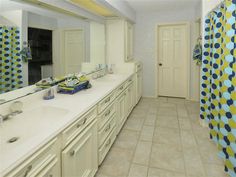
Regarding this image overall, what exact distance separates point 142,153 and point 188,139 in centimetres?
85

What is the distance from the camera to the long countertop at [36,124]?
915 mm

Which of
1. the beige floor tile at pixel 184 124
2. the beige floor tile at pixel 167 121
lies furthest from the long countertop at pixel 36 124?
the beige floor tile at pixel 184 124

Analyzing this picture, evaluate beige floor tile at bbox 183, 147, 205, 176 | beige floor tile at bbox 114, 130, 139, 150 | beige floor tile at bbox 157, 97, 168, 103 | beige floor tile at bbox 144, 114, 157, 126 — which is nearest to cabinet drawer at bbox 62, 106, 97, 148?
beige floor tile at bbox 114, 130, 139, 150

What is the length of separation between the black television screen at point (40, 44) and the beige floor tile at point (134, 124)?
178cm

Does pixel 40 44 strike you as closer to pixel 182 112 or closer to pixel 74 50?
pixel 74 50

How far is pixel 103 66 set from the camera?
3.85 meters

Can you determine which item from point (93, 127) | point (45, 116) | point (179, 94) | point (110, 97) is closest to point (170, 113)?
point (179, 94)

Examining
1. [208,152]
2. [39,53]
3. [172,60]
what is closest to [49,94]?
[39,53]

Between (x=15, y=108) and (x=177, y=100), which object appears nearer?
(x=15, y=108)

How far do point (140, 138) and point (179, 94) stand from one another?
276 centimetres

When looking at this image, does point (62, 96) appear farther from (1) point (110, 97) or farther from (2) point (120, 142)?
(2) point (120, 142)

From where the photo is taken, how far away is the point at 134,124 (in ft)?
11.0

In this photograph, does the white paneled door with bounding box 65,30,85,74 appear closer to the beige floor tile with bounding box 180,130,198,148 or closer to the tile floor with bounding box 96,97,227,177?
the tile floor with bounding box 96,97,227,177

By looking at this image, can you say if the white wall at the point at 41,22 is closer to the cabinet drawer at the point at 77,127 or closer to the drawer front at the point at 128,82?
the cabinet drawer at the point at 77,127
